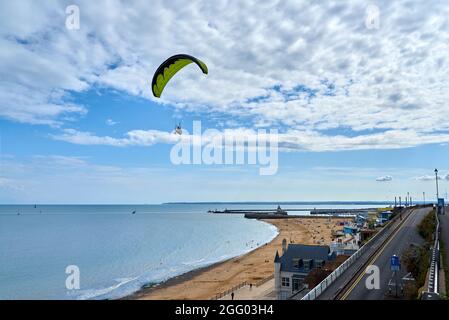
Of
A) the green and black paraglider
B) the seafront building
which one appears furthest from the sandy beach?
the green and black paraglider

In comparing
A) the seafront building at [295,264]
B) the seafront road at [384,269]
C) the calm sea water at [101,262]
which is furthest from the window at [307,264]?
the calm sea water at [101,262]

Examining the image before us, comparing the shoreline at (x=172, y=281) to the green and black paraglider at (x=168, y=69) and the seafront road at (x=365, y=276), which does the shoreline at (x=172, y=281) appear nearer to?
the seafront road at (x=365, y=276)

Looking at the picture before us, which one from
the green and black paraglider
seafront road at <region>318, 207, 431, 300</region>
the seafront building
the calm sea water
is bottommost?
the calm sea water

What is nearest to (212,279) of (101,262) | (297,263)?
(297,263)

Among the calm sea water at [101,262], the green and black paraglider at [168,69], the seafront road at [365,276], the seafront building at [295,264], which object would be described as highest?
the green and black paraglider at [168,69]

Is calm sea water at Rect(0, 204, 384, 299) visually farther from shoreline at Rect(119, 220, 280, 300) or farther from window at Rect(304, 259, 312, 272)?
window at Rect(304, 259, 312, 272)

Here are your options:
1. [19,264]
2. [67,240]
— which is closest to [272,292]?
[19,264]
